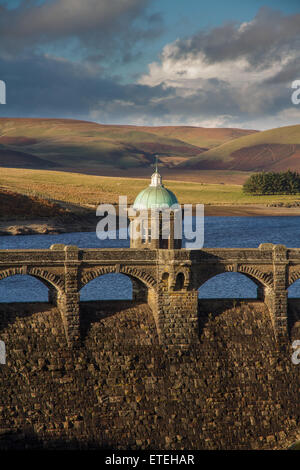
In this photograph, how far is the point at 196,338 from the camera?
59.9 meters

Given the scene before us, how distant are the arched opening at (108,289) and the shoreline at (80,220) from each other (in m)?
40.5

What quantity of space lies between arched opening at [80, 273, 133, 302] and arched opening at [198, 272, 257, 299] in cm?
973

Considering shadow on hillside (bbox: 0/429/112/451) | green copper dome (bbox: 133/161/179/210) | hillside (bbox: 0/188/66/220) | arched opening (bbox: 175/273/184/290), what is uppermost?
hillside (bbox: 0/188/66/220)

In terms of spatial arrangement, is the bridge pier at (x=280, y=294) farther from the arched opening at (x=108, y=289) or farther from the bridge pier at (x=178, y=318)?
the arched opening at (x=108, y=289)

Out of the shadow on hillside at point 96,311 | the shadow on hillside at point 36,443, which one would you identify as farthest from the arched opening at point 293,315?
the shadow on hillside at point 36,443

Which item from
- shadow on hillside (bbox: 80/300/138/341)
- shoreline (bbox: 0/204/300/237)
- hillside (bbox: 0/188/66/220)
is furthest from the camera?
hillside (bbox: 0/188/66/220)

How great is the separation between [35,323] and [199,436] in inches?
640

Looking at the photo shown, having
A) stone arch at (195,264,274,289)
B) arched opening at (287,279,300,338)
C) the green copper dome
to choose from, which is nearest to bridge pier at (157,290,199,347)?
stone arch at (195,264,274,289)

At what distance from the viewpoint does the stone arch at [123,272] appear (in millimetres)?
57531

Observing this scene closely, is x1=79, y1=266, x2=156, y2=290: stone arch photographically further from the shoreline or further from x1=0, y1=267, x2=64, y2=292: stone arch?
the shoreline

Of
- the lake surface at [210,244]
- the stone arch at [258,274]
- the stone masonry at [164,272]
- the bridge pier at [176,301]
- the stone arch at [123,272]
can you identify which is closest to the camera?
the stone masonry at [164,272]

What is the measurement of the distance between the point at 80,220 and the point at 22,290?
62.6 m

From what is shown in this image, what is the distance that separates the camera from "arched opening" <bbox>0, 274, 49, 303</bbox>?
85.5 m

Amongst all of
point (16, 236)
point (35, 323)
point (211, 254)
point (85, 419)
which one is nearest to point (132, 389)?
point (85, 419)
